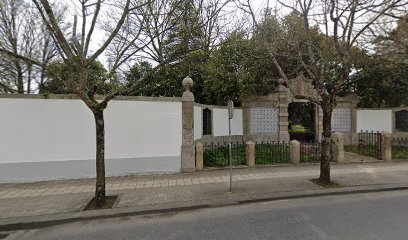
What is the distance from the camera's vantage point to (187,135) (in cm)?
912

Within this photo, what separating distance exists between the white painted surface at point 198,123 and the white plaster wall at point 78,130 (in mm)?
1243

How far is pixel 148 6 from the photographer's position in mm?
6418

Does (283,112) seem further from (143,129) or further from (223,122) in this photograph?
(143,129)

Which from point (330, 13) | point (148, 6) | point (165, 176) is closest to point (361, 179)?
point (330, 13)

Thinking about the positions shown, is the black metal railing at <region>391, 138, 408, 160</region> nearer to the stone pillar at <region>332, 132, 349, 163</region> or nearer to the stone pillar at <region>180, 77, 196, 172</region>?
the stone pillar at <region>332, 132, 349, 163</region>

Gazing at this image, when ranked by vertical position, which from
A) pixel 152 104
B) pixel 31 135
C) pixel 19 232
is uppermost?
pixel 152 104

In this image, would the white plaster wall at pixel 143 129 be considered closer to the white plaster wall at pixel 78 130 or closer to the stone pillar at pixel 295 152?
the white plaster wall at pixel 78 130

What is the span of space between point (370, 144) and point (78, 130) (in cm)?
1313

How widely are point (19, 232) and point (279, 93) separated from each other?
12.3 meters

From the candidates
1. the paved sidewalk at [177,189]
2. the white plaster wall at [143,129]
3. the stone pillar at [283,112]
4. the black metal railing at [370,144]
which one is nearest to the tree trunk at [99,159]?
the paved sidewalk at [177,189]

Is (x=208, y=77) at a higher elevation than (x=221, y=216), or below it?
higher

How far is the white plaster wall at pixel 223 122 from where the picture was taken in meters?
12.6

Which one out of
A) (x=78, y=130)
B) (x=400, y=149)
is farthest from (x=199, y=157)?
(x=400, y=149)

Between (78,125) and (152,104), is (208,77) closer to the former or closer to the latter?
(152,104)
